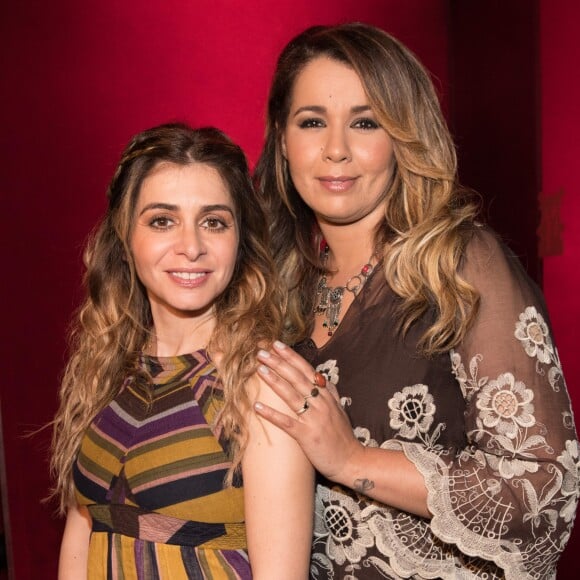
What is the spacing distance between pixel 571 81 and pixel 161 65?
4.65ft

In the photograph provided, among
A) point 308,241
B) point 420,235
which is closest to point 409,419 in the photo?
point 420,235

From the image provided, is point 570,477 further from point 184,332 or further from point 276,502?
point 184,332

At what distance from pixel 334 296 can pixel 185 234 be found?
0.47 meters

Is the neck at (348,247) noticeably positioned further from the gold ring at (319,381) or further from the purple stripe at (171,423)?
the purple stripe at (171,423)

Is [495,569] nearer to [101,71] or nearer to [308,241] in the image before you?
[308,241]

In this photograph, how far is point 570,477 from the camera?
1688 millimetres

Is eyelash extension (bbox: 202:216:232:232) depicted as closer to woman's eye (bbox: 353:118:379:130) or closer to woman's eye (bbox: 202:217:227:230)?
woman's eye (bbox: 202:217:227:230)

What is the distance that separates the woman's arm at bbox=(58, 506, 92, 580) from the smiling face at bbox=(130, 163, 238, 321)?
640mm

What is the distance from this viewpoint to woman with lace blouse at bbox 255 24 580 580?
168 cm

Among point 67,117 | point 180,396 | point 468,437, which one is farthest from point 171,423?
point 67,117

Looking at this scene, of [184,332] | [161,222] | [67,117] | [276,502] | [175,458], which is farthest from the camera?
[67,117]

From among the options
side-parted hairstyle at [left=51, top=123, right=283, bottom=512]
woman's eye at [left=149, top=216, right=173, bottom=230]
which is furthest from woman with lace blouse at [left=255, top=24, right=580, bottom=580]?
woman's eye at [left=149, top=216, right=173, bottom=230]

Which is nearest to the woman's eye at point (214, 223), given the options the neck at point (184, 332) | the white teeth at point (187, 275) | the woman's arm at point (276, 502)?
the white teeth at point (187, 275)

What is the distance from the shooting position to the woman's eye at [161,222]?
181cm
